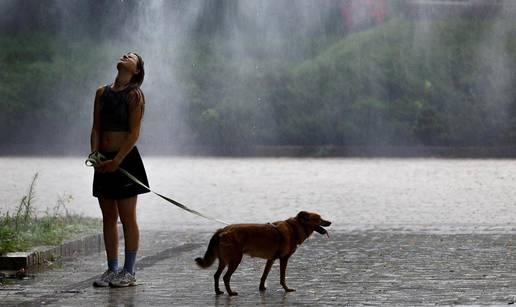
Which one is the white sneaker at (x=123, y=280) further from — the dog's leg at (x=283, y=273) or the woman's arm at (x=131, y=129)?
the dog's leg at (x=283, y=273)

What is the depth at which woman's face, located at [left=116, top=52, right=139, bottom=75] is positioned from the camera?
834 cm

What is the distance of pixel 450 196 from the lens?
17.5 meters

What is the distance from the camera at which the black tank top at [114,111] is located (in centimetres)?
834

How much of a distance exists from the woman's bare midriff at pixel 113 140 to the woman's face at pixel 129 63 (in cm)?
43

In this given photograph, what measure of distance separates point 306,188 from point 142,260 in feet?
29.2

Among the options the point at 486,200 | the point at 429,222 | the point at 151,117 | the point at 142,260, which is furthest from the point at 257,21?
the point at 142,260

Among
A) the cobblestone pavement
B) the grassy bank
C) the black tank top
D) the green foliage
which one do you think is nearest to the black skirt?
the black tank top

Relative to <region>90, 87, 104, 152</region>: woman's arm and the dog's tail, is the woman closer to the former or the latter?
<region>90, 87, 104, 152</region>: woman's arm

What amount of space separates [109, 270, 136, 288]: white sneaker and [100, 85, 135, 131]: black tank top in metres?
0.97

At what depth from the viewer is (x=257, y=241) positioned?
25.4ft

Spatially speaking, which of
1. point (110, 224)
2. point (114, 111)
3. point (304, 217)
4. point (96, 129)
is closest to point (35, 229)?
point (110, 224)

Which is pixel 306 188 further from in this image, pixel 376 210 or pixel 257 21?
pixel 257 21

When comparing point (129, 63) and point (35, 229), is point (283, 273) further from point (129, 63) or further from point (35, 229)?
point (35, 229)

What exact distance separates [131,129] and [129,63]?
0.45m
